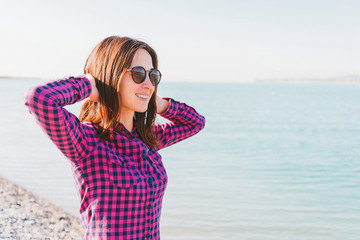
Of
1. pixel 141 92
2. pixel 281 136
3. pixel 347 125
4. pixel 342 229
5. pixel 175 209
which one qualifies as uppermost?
pixel 347 125

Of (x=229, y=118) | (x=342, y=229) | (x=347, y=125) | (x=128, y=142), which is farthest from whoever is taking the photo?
(x=229, y=118)

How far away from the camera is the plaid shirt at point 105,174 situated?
1772mm

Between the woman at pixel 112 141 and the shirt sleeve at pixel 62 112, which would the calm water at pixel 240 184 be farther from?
the shirt sleeve at pixel 62 112

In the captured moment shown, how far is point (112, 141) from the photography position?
205 cm

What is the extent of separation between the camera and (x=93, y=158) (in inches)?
76.0

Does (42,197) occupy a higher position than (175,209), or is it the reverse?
(175,209)

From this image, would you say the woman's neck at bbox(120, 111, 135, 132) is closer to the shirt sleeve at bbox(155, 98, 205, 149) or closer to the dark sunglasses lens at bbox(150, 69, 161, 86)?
the dark sunglasses lens at bbox(150, 69, 161, 86)

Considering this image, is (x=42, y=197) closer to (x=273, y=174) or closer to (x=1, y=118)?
(x=273, y=174)

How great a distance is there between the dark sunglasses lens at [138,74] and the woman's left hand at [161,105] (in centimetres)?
50

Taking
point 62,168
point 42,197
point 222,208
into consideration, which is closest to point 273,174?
point 222,208

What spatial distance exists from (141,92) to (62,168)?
33.6 ft

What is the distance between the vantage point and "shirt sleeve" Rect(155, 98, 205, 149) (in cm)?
261

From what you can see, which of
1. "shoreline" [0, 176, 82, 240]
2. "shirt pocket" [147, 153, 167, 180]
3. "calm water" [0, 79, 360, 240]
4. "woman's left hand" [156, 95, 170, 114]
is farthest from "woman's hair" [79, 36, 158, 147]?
"calm water" [0, 79, 360, 240]

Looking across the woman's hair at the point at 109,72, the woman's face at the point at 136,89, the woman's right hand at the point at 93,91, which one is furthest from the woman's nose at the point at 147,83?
the woman's right hand at the point at 93,91
